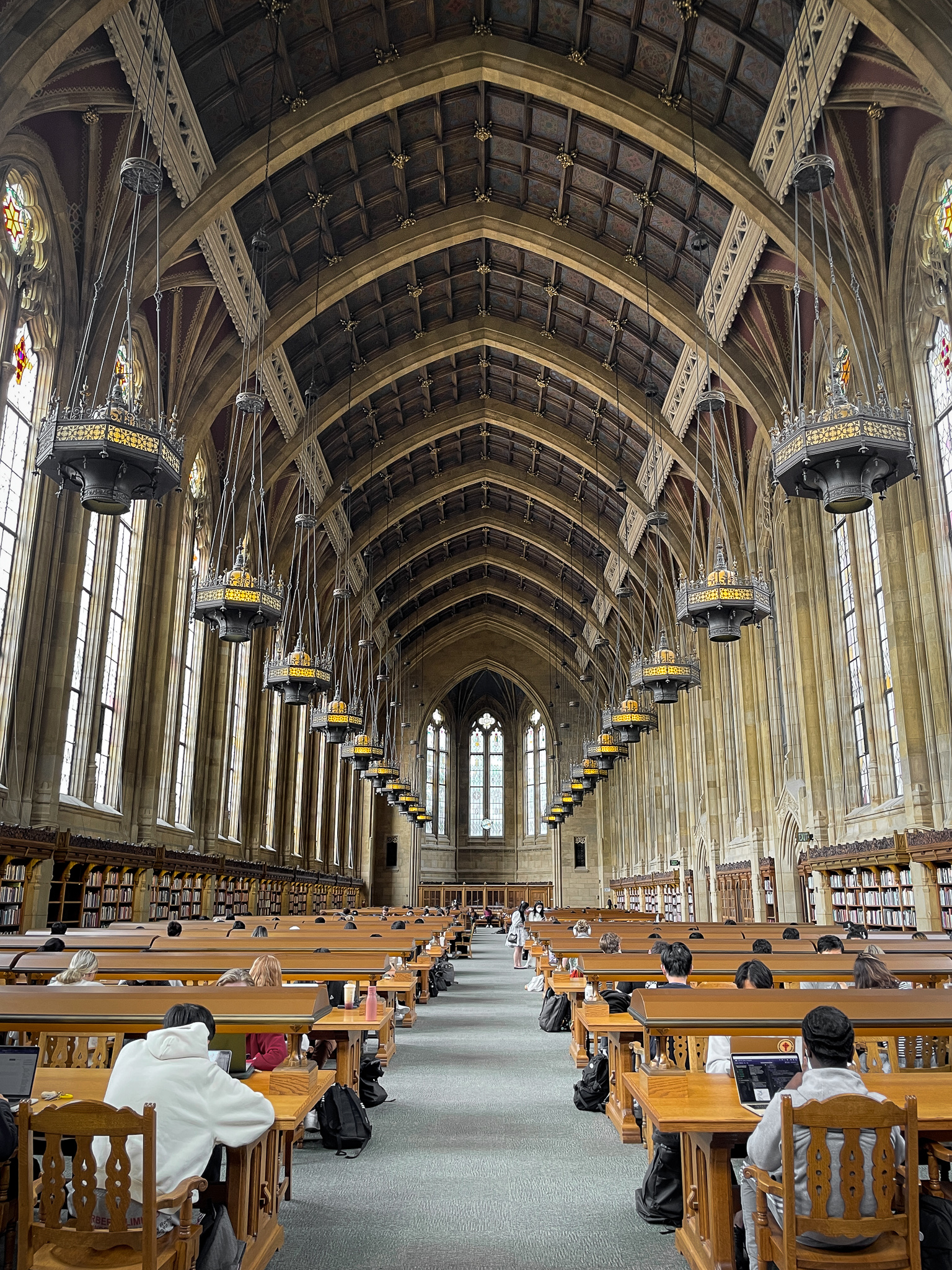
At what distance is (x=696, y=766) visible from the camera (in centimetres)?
2653

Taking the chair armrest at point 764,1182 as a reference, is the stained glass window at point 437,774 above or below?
above

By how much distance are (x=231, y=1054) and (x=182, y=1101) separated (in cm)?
115

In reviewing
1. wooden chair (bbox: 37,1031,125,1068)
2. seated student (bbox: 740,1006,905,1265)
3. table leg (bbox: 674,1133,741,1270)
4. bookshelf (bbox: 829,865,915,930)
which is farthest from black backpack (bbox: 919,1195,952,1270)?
bookshelf (bbox: 829,865,915,930)

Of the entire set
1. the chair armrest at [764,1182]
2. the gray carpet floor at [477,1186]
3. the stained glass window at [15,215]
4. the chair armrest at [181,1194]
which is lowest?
the gray carpet floor at [477,1186]

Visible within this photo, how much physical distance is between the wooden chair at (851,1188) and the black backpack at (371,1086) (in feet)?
16.4

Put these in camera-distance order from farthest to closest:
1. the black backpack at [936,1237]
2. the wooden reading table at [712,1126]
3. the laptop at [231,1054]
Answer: the laptop at [231,1054], the wooden reading table at [712,1126], the black backpack at [936,1237]

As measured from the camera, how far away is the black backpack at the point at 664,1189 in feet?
15.5

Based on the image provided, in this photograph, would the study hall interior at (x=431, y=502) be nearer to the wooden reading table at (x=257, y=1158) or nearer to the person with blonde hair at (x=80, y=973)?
the wooden reading table at (x=257, y=1158)

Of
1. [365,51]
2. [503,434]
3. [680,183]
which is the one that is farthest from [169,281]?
[503,434]

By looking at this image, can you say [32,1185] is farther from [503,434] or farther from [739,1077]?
[503,434]

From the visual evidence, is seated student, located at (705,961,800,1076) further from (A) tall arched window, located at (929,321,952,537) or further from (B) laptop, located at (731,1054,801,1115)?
(A) tall arched window, located at (929,321,952,537)

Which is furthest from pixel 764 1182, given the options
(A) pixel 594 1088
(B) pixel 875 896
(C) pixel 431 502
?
(C) pixel 431 502

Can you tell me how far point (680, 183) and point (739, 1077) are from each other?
609 inches

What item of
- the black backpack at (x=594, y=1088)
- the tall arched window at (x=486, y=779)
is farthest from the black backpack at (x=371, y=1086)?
the tall arched window at (x=486, y=779)
